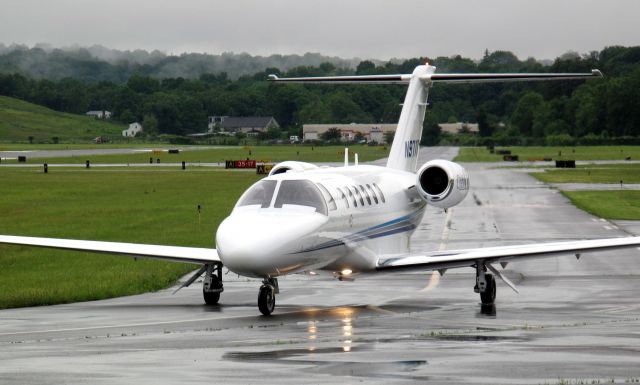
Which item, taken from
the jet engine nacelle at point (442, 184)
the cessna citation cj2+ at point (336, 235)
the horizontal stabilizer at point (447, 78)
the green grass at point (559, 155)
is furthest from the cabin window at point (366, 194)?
the green grass at point (559, 155)

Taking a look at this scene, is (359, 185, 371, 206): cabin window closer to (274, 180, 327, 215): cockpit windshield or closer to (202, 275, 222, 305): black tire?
(274, 180, 327, 215): cockpit windshield

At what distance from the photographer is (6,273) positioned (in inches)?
1209

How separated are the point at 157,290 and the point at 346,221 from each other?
238 inches

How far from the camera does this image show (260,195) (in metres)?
22.0

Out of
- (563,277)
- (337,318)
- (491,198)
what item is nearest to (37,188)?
(491,198)

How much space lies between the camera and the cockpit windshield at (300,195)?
72.3ft

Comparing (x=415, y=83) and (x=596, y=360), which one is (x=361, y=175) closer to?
(x=415, y=83)

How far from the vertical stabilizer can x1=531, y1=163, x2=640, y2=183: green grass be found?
48.8m

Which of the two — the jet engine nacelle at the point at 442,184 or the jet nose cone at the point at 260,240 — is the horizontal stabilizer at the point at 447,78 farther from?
the jet nose cone at the point at 260,240

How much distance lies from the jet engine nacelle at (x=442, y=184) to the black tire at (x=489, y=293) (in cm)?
381

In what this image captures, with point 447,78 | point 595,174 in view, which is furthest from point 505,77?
point 595,174

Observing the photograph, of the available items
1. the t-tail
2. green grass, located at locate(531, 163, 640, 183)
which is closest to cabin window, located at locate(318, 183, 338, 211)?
the t-tail

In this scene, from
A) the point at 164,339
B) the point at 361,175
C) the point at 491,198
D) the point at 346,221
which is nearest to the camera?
the point at 164,339

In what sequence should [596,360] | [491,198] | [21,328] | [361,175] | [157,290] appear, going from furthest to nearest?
[491,198] < [157,290] < [361,175] < [21,328] < [596,360]
